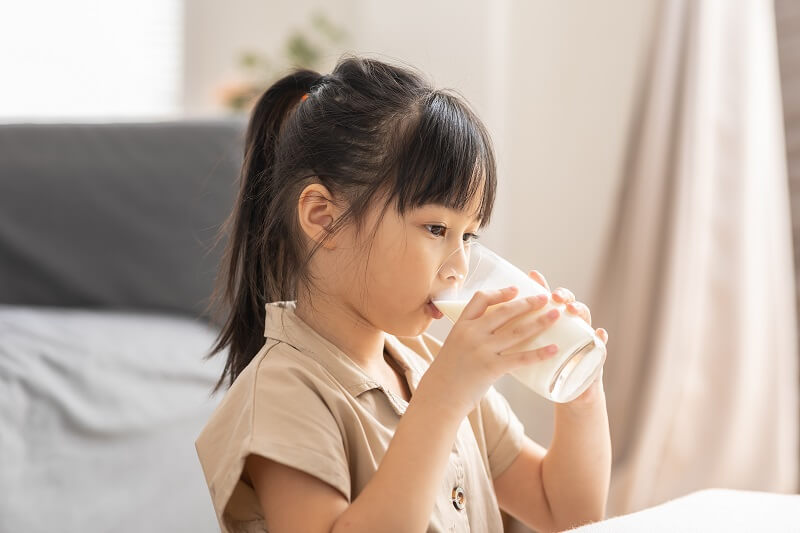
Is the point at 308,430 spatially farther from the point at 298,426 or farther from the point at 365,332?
the point at 365,332

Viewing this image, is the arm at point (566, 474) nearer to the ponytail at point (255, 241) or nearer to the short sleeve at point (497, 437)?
the short sleeve at point (497, 437)

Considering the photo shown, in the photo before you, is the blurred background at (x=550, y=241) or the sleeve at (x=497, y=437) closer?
the sleeve at (x=497, y=437)

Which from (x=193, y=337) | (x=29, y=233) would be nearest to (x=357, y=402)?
(x=193, y=337)

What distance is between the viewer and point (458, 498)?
880 millimetres

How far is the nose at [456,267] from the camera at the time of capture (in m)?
0.83

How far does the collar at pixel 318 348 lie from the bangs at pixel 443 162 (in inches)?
6.2

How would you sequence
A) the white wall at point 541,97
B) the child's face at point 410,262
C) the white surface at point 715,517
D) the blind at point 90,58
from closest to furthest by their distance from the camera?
the white surface at point 715,517
the child's face at point 410,262
the white wall at point 541,97
the blind at point 90,58

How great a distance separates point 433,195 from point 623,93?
171 cm

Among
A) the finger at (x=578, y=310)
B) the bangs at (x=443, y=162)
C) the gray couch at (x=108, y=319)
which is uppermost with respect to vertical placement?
the bangs at (x=443, y=162)

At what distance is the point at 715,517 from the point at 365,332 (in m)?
0.37

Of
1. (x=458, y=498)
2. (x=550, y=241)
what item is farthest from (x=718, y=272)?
A: (x=458, y=498)

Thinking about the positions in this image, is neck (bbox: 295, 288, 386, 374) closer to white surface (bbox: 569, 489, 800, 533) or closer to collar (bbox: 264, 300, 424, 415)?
collar (bbox: 264, 300, 424, 415)

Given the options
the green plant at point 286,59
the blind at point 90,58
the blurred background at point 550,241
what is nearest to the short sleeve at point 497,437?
the blurred background at point 550,241

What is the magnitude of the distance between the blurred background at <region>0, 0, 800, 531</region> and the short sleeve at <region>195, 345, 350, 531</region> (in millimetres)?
430
